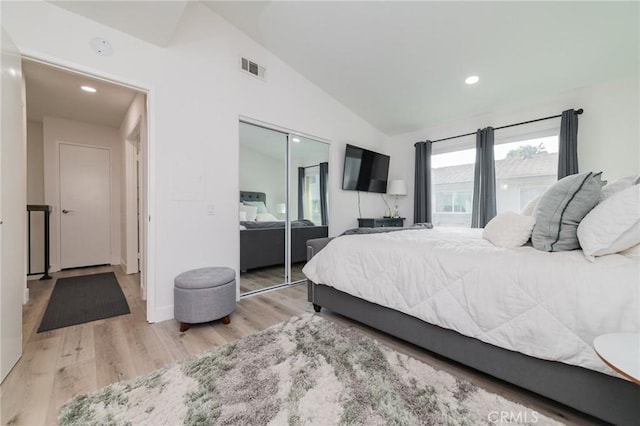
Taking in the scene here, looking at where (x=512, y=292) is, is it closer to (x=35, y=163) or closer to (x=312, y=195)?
(x=312, y=195)

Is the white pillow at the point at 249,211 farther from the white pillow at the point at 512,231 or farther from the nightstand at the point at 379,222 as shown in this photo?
the white pillow at the point at 512,231

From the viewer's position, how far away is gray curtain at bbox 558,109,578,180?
122 inches

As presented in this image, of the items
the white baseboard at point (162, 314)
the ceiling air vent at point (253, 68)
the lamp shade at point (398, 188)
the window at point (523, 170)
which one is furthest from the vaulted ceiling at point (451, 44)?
the white baseboard at point (162, 314)

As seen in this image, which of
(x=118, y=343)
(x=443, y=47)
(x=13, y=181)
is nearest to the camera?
(x=13, y=181)

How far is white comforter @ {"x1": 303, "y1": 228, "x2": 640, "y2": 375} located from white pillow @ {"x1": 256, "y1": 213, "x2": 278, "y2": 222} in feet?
5.87

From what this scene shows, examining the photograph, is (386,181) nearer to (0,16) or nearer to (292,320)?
(292,320)

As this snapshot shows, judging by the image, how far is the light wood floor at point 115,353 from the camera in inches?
51.7

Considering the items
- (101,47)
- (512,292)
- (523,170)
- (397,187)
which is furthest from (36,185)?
(523,170)

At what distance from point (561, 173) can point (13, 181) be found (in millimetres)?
5358

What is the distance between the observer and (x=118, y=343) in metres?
1.91

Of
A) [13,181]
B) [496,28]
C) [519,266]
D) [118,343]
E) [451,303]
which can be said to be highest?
[496,28]

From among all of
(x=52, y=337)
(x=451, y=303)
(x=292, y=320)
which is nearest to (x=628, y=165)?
(x=451, y=303)

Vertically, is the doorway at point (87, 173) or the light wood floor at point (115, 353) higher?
the doorway at point (87, 173)

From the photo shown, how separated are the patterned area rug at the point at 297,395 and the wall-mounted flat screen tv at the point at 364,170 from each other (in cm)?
297
